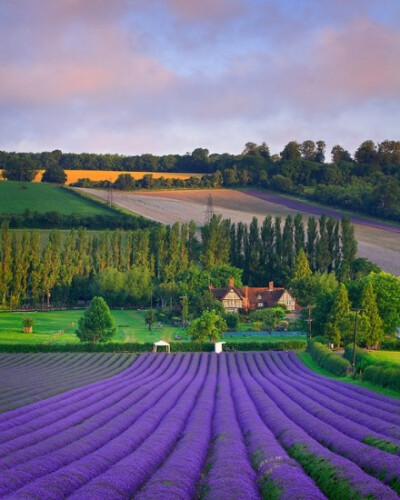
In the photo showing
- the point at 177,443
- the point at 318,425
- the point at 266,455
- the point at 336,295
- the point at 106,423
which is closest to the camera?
Result: the point at 266,455

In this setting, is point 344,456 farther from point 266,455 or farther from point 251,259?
point 251,259

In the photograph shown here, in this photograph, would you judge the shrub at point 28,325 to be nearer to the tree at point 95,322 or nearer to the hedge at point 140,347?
the tree at point 95,322

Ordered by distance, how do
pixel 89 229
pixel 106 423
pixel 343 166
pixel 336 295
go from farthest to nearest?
pixel 343 166 → pixel 89 229 → pixel 336 295 → pixel 106 423

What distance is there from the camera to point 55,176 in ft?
493

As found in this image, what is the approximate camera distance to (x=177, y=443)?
18328mm

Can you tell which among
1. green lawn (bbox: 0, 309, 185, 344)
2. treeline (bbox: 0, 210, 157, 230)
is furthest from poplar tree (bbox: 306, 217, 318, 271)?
treeline (bbox: 0, 210, 157, 230)

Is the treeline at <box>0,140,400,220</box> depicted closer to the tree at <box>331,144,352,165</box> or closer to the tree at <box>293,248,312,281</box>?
the tree at <box>331,144,352,165</box>

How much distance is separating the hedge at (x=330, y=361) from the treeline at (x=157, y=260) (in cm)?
3892

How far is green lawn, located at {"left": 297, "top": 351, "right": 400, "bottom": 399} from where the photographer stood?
109ft

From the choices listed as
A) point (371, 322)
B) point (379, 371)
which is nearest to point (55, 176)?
point (371, 322)

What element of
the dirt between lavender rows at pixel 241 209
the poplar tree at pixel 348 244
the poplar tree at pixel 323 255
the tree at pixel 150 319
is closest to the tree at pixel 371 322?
the tree at pixel 150 319

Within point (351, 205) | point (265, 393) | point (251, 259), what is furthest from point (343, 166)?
point (265, 393)

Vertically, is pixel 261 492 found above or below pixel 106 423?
above

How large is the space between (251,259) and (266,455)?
92259 mm
